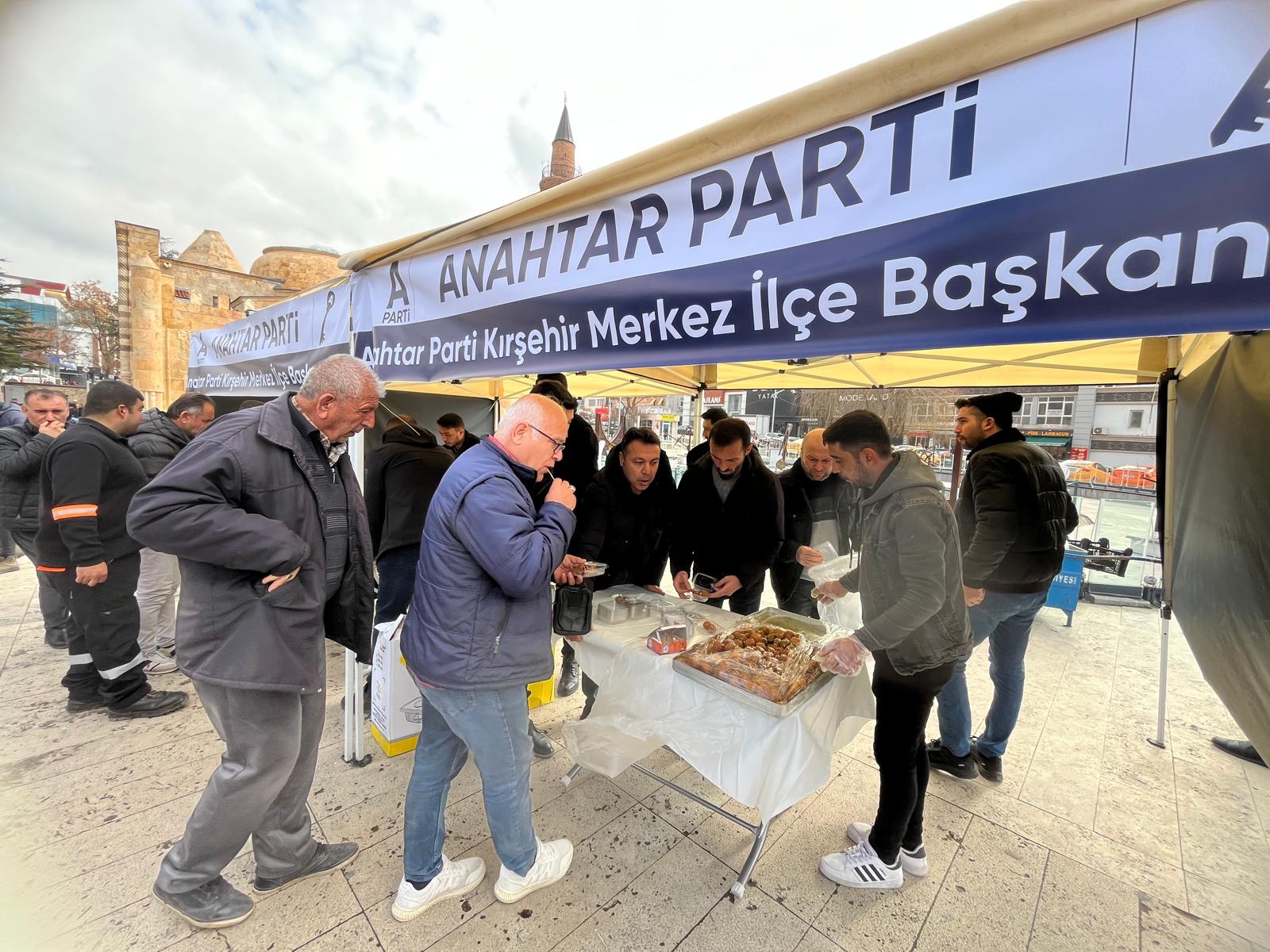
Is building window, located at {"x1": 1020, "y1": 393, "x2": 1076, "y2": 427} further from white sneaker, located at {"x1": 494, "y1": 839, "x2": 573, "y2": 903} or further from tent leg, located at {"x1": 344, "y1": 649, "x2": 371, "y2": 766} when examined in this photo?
tent leg, located at {"x1": 344, "y1": 649, "x2": 371, "y2": 766}

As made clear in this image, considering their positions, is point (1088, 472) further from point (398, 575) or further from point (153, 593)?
point (153, 593)

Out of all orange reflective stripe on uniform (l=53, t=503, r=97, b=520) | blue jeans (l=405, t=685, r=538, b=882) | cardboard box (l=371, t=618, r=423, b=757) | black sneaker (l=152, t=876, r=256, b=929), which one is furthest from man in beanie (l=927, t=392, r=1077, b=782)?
orange reflective stripe on uniform (l=53, t=503, r=97, b=520)

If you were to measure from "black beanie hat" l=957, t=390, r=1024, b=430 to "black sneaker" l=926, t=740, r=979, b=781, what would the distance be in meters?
1.79

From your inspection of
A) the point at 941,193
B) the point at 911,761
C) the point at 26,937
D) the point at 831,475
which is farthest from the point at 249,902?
the point at 831,475

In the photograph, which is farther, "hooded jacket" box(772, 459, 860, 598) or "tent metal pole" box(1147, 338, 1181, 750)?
"hooded jacket" box(772, 459, 860, 598)

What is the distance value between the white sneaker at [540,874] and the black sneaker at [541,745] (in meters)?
0.71

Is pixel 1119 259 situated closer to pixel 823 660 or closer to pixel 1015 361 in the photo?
pixel 823 660

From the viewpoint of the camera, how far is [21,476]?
12.2 ft

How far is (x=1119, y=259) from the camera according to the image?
925 mm

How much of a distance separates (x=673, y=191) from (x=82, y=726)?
4224 mm

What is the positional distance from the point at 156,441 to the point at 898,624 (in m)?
4.51

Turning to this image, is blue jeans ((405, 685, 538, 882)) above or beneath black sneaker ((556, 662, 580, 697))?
above

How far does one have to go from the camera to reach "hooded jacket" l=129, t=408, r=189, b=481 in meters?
3.41

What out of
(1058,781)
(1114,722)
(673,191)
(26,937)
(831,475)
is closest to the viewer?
(673,191)
